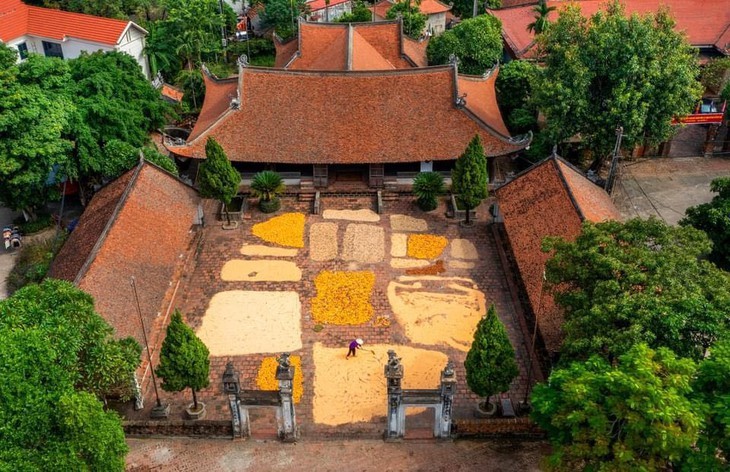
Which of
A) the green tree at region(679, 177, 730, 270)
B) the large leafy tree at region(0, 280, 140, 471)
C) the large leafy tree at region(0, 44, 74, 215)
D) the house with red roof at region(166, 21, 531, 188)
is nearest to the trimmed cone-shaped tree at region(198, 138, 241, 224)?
the house with red roof at region(166, 21, 531, 188)

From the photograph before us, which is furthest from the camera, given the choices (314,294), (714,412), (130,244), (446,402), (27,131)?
(27,131)

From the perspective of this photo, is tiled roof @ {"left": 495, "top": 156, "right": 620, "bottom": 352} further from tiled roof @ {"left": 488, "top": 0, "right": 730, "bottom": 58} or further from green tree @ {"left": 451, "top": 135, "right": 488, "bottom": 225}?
tiled roof @ {"left": 488, "top": 0, "right": 730, "bottom": 58}

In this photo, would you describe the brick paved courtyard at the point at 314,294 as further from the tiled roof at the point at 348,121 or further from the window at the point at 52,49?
the window at the point at 52,49

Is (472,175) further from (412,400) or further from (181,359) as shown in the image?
(181,359)

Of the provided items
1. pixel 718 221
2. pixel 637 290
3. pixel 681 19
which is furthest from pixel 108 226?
pixel 681 19

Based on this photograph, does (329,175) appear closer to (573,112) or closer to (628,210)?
(573,112)

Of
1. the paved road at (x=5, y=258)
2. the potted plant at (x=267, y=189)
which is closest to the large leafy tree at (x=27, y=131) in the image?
the paved road at (x=5, y=258)
